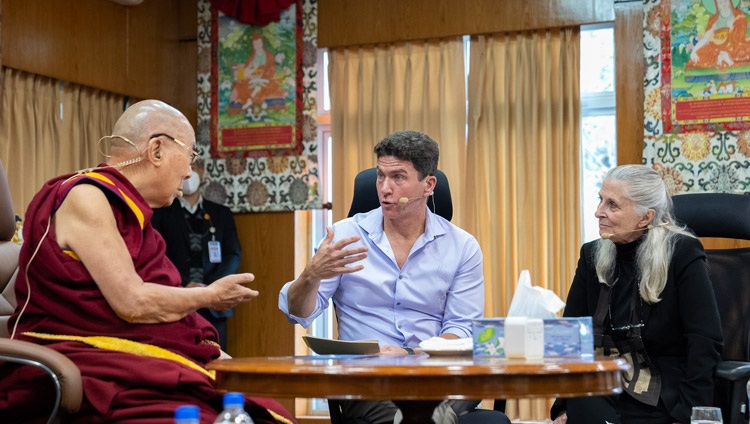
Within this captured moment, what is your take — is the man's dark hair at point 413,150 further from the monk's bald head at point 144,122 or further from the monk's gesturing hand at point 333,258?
the monk's bald head at point 144,122

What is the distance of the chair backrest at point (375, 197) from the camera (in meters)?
3.42

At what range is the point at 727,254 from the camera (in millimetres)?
3770

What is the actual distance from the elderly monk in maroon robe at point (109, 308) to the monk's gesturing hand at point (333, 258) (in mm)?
321

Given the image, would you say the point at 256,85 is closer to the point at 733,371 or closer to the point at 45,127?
the point at 45,127

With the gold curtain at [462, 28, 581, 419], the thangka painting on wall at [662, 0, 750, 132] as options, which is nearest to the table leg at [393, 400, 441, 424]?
the gold curtain at [462, 28, 581, 419]

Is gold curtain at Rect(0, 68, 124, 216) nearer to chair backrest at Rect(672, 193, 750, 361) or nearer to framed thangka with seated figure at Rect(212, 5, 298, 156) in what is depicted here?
framed thangka with seated figure at Rect(212, 5, 298, 156)

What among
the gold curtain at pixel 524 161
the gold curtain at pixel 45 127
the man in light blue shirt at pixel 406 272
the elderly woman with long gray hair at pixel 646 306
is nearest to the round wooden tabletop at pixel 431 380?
the man in light blue shirt at pixel 406 272

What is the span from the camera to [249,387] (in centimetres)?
190

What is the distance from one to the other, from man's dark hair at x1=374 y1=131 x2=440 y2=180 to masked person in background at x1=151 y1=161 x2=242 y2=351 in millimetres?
3074

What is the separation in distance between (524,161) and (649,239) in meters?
2.57

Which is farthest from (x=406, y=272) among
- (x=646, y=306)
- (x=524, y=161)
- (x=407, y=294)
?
(x=524, y=161)

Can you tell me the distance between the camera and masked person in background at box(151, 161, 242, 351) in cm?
602

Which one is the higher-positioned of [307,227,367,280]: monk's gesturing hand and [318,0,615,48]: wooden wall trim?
[318,0,615,48]: wooden wall trim

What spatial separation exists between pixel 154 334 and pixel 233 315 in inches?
167
